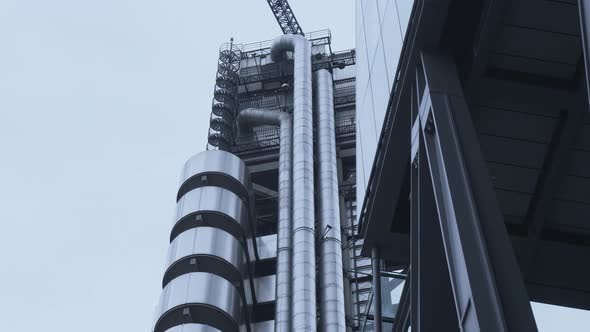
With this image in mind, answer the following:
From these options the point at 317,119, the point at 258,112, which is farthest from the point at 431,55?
the point at 258,112

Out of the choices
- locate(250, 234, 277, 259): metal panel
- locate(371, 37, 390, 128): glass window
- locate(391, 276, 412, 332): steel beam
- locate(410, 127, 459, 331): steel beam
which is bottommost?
locate(410, 127, 459, 331): steel beam

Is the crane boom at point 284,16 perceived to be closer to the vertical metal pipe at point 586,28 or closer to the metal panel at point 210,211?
the metal panel at point 210,211

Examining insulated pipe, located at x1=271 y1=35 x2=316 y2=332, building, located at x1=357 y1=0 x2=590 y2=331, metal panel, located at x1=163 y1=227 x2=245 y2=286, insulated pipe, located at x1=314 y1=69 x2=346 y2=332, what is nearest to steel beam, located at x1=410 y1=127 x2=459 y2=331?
building, located at x1=357 y1=0 x2=590 y2=331

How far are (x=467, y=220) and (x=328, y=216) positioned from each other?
30413 mm

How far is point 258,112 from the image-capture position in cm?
4650

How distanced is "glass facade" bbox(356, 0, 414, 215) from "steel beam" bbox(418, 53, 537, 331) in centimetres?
155

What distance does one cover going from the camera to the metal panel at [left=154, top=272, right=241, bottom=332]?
33281 mm

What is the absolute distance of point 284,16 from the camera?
6719cm

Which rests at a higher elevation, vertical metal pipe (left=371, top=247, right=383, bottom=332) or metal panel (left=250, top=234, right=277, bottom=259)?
metal panel (left=250, top=234, right=277, bottom=259)

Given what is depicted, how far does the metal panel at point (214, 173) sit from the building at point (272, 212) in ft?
0.17

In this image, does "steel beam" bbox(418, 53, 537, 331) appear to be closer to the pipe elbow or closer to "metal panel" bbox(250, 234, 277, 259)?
"metal panel" bbox(250, 234, 277, 259)

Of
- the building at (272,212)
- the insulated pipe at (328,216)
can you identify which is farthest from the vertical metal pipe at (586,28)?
the insulated pipe at (328,216)

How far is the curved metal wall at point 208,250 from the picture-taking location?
33500 mm

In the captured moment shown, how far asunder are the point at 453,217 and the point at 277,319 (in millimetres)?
26115
